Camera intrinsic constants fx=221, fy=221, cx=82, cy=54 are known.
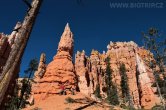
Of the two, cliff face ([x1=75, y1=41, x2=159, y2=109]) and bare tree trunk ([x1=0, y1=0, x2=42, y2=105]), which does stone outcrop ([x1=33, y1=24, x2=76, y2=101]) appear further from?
cliff face ([x1=75, y1=41, x2=159, y2=109])

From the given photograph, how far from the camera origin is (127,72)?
4336 inches

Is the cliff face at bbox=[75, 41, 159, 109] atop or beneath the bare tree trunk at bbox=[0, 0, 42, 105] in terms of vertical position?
atop

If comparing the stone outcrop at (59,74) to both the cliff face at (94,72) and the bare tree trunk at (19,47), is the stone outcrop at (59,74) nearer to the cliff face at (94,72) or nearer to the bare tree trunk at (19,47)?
the cliff face at (94,72)

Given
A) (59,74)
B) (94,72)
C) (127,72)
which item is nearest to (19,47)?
(59,74)

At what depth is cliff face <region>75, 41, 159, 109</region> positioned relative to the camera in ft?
294

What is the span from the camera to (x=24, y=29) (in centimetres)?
732

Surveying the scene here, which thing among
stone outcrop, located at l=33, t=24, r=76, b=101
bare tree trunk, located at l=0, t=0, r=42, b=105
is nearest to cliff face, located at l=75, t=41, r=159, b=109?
stone outcrop, located at l=33, t=24, r=76, b=101

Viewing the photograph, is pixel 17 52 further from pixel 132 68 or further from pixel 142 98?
pixel 132 68

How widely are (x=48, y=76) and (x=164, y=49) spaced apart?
72.3 ft

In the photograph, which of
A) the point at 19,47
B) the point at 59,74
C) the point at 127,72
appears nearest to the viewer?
the point at 19,47

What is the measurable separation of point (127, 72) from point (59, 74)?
72.3m

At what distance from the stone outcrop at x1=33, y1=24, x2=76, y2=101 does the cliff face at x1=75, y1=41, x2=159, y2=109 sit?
34.8 meters

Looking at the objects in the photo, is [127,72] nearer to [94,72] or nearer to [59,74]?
[94,72]

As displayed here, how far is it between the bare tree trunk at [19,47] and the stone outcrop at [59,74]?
3300 centimetres
